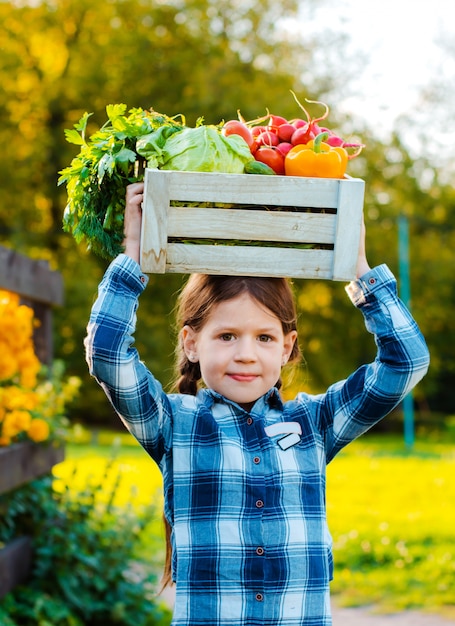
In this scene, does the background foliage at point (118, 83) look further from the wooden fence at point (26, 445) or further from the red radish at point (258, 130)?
the red radish at point (258, 130)

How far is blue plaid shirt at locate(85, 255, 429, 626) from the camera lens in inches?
91.7

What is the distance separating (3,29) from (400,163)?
37.8ft

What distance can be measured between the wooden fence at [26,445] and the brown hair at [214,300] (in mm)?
1485

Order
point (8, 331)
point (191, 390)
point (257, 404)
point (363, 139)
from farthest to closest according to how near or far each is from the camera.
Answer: point (363, 139), point (8, 331), point (191, 390), point (257, 404)

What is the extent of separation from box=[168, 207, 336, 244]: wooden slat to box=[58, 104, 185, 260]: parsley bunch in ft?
0.58

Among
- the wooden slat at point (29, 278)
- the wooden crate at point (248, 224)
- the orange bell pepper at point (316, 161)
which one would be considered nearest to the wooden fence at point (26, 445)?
the wooden slat at point (29, 278)

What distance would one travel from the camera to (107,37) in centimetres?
2261

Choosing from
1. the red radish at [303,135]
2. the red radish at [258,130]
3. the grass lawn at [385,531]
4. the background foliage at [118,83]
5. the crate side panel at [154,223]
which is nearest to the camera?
the crate side panel at [154,223]

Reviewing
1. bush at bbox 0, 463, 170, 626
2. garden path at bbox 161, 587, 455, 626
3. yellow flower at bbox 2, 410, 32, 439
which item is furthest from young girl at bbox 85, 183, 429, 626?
garden path at bbox 161, 587, 455, 626

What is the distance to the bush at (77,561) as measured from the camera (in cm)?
434

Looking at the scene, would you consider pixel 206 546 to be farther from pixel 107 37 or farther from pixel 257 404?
pixel 107 37

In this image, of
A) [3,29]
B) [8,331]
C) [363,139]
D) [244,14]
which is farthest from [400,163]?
[8,331]

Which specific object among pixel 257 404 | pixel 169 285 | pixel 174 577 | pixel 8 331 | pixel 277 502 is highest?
pixel 169 285

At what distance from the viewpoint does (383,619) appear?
5145mm
